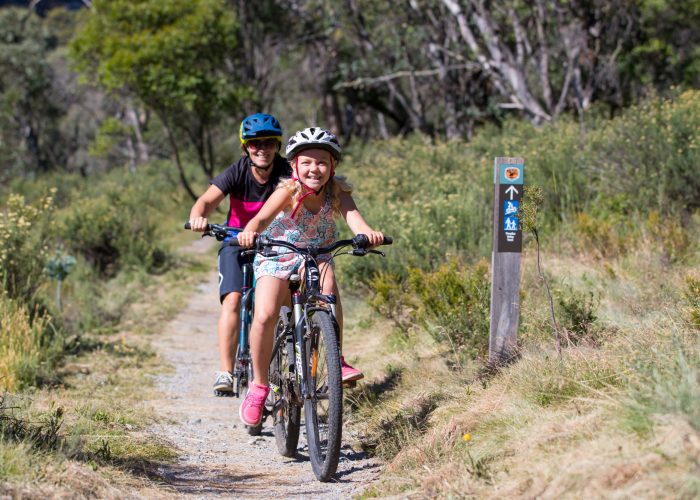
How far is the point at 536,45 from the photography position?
70.4 ft

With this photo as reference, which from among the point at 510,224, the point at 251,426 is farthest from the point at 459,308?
the point at 251,426

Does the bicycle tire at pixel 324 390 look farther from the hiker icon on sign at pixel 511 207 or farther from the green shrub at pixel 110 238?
the green shrub at pixel 110 238

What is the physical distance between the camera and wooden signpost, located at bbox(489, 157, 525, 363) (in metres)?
5.48

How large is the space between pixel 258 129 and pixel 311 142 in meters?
0.86

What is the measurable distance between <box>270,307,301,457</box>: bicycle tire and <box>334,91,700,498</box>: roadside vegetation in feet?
1.61

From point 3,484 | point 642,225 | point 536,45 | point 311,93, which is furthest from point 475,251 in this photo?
point 311,93

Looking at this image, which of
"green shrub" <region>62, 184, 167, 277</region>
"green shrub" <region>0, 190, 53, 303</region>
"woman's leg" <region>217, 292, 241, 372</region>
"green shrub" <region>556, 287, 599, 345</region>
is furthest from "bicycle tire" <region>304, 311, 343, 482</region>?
"green shrub" <region>62, 184, 167, 277</region>

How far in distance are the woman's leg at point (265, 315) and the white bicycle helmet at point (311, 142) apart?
767 mm

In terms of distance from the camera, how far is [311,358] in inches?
194

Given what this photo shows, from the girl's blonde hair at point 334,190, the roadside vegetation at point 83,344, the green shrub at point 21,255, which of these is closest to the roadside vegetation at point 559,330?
the girl's blonde hair at point 334,190

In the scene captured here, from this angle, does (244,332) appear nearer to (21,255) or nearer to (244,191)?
(244,191)

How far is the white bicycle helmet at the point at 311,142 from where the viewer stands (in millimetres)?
5145

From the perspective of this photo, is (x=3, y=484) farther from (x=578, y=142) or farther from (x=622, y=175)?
(x=578, y=142)

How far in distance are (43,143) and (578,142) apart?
31.3 meters
